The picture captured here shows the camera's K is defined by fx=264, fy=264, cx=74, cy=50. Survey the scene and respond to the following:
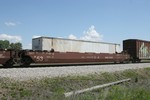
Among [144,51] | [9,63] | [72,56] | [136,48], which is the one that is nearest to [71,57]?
[72,56]

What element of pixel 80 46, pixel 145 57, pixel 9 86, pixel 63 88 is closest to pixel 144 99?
pixel 63 88

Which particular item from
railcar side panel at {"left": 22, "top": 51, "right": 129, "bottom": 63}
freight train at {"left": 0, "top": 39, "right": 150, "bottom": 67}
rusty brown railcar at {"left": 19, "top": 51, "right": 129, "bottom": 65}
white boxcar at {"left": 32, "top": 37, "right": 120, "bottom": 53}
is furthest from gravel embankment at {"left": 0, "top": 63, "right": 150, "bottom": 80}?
white boxcar at {"left": 32, "top": 37, "right": 120, "bottom": 53}

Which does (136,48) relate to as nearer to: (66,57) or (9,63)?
(66,57)

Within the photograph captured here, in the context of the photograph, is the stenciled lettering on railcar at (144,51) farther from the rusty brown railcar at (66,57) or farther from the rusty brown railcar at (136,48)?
the rusty brown railcar at (66,57)

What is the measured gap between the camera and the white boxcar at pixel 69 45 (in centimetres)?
3096

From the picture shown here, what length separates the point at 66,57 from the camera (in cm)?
2858

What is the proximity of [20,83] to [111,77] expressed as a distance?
7922mm

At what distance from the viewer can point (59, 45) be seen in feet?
109

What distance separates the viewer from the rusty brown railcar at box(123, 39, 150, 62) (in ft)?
131

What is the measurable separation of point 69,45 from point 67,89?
2209 centimetres

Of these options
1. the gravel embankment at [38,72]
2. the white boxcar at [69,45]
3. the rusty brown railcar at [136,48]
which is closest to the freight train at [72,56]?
the rusty brown railcar at [136,48]

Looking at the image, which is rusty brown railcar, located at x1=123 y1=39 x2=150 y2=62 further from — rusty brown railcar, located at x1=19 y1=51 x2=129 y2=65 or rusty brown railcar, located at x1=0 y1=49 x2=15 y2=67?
rusty brown railcar, located at x1=0 y1=49 x2=15 y2=67

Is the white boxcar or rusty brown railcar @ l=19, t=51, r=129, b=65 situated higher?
the white boxcar

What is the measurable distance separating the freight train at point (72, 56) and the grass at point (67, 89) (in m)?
8.70
